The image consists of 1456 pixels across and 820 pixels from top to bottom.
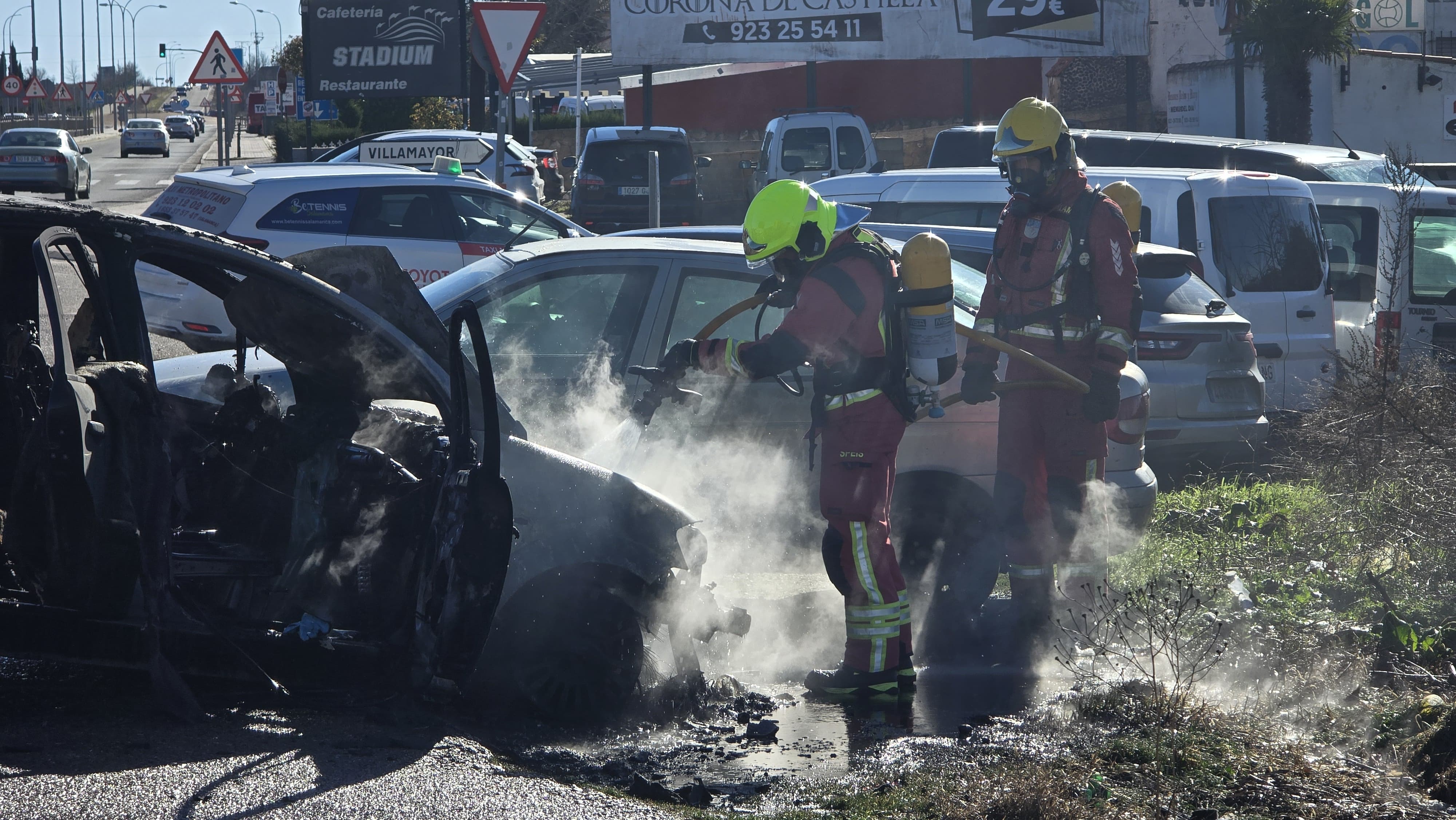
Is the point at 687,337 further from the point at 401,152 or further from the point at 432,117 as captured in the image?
the point at 432,117

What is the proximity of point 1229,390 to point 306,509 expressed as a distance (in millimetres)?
5855

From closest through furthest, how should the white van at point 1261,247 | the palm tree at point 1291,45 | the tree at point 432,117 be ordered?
the white van at point 1261,247
the palm tree at point 1291,45
the tree at point 432,117

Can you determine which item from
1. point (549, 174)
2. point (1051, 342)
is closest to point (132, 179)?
point (549, 174)

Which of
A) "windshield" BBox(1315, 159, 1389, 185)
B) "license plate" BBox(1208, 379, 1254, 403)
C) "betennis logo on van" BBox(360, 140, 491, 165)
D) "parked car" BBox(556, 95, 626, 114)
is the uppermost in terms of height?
"parked car" BBox(556, 95, 626, 114)

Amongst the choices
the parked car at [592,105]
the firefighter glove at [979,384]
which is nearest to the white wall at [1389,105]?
the firefighter glove at [979,384]

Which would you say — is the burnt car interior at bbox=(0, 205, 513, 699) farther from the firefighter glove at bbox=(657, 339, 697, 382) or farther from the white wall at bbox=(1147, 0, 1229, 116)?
the white wall at bbox=(1147, 0, 1229, 116)

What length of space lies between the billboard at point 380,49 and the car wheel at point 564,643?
63.4 feet

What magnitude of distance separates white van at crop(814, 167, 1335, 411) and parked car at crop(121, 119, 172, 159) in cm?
5317

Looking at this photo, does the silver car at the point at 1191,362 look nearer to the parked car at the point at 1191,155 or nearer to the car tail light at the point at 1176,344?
the car tail light at the point at 1176,344

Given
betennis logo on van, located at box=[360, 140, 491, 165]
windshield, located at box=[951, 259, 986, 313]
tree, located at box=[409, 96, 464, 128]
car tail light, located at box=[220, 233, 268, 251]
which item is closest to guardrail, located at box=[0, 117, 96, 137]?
tree, located at box=[409, 96, 464, 128]

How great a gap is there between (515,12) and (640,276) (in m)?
5.84

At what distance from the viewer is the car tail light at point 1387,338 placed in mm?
6914

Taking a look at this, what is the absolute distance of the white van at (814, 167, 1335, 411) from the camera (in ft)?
30.1

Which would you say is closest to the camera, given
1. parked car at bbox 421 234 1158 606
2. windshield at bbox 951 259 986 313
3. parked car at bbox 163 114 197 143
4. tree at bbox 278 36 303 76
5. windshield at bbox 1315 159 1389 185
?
parked car at bbox 421 234 1158 606
